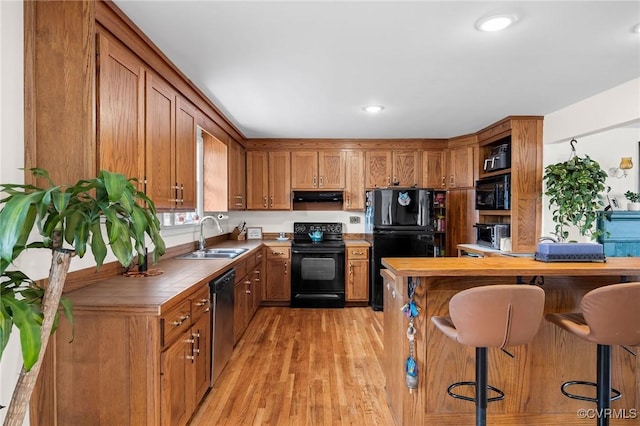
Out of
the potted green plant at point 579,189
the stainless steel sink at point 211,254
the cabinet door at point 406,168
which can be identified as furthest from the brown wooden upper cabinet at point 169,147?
the potted green plant at point 579,189

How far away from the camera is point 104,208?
3.60ft

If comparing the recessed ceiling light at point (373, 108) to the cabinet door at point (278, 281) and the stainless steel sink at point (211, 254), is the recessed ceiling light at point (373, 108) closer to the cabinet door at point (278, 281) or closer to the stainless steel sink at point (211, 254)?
the stainless steel sink at point (211, 254)

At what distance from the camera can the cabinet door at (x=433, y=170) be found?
462cm

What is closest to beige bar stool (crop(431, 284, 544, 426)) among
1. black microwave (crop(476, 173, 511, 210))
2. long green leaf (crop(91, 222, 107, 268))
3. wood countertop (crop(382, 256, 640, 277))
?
wood countertop (crop(382, 256, 640, 277))

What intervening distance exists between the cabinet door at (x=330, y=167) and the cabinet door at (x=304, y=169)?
0.23ft

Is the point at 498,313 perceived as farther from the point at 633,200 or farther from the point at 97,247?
the point at 633,200

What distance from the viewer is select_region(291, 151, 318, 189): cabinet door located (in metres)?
4.65

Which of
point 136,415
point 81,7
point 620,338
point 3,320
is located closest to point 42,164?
point 81,7

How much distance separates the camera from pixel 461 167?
14.6 feet

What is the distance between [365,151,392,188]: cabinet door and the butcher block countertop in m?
2.63

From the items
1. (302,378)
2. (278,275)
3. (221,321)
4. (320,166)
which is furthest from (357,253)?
(221,321)

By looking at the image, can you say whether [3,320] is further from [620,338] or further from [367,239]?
[367,239]

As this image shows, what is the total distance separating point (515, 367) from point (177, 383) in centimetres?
194

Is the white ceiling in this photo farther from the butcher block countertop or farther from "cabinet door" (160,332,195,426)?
"cabinet door" (160,332,195,426)
